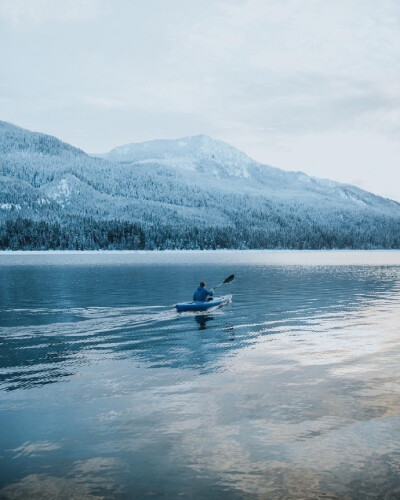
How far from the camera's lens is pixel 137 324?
1283 inches

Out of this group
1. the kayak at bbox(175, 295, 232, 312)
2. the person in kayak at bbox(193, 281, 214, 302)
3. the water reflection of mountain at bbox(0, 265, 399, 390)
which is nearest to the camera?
the water reflection of mountain at bbox(0, 265, 399, 390)

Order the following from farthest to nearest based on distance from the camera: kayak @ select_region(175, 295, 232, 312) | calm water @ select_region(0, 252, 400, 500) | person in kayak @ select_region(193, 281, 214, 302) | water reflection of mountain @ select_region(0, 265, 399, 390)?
person in kayak @ select_region(193, 281, 214, 302)
kayak @ select_region(175, 295, 232, 312)
water reflection of mountain @ select_region(0, 265, 399, 390)
calm water @ select_region(0, 252, 400, 500)

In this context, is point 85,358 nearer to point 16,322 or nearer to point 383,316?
point 16,322

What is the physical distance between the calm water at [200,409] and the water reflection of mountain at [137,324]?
0.18m

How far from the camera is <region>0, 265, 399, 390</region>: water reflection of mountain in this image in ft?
74.2

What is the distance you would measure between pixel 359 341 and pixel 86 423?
16.2 m

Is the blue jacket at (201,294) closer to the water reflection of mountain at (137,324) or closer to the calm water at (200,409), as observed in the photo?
A: the water reflection of mountain at (137,324)

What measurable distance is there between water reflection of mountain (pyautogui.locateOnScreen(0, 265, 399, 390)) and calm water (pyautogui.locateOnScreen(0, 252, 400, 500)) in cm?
18

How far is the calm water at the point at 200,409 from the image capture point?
11.6m

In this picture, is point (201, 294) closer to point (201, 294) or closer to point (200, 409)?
point (201, 294)

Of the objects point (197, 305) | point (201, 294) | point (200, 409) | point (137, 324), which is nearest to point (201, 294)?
point (201, 294)

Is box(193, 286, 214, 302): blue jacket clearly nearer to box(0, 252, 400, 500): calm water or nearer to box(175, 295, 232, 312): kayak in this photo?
box(175, 295, 232, 312): kayak

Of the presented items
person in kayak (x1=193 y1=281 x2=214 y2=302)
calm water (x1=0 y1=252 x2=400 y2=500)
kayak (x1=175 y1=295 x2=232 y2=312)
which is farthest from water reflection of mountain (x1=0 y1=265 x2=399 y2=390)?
person in kayak (x1=193 y1=281 x2=214 y2=302)

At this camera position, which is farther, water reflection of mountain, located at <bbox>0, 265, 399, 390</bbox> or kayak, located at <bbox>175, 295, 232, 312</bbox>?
kayak, located at <bbox>175, 295, 232, 312</bbox>
